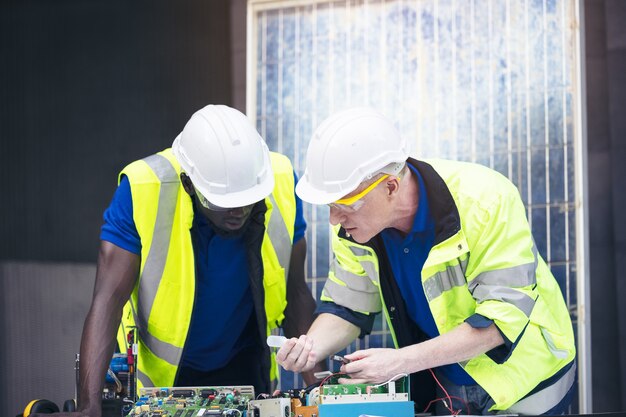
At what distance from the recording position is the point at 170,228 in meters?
3.67

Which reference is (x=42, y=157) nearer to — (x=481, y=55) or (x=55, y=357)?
(x=55, y=357)

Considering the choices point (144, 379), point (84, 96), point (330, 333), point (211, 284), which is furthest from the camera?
point (84, 96)

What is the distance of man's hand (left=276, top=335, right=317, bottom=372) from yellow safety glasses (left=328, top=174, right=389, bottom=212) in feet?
1.56

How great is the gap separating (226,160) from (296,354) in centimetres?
77

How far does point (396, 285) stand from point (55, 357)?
9.45 ft

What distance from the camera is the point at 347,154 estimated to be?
309cm

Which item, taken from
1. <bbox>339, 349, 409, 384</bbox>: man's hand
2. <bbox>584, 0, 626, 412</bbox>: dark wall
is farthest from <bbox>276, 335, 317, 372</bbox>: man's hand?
<bbox>584, 0, 626, 412</bbox>: dark wall

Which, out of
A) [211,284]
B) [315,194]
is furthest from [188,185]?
[315,194]

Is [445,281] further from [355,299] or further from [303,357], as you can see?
[303,357]

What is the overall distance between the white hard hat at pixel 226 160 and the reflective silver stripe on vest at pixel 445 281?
28.9 inches

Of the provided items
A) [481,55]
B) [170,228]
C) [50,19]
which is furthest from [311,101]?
[170,228]

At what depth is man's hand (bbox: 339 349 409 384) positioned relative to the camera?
2922mm

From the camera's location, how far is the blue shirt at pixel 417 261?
10.7 feet

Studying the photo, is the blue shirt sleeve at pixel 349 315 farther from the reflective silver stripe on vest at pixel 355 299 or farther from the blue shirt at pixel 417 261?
the blue shirt at pixel 417 261
